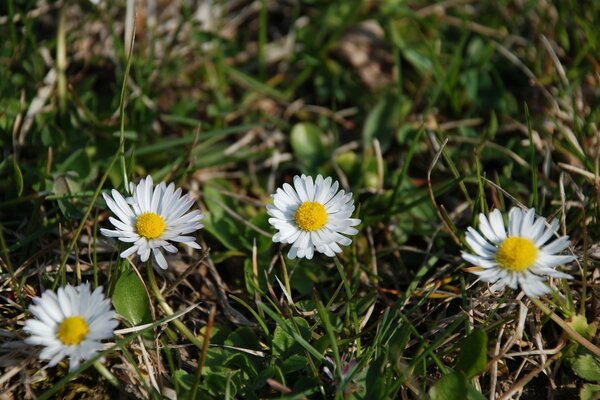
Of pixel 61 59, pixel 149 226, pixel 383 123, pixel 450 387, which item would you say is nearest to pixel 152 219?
pixel 149 226

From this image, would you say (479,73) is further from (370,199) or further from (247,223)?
(247,223)

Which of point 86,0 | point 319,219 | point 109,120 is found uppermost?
point 86,0

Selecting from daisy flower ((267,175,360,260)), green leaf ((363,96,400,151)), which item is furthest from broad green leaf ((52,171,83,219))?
green leaf ((363,96,400,151))

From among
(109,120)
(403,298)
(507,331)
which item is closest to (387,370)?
(403,298)

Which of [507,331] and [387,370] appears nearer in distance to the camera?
[387,370]

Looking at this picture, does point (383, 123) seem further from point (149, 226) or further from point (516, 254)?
point (149, 226)

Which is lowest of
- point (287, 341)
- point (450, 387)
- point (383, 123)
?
point (450, 387)
